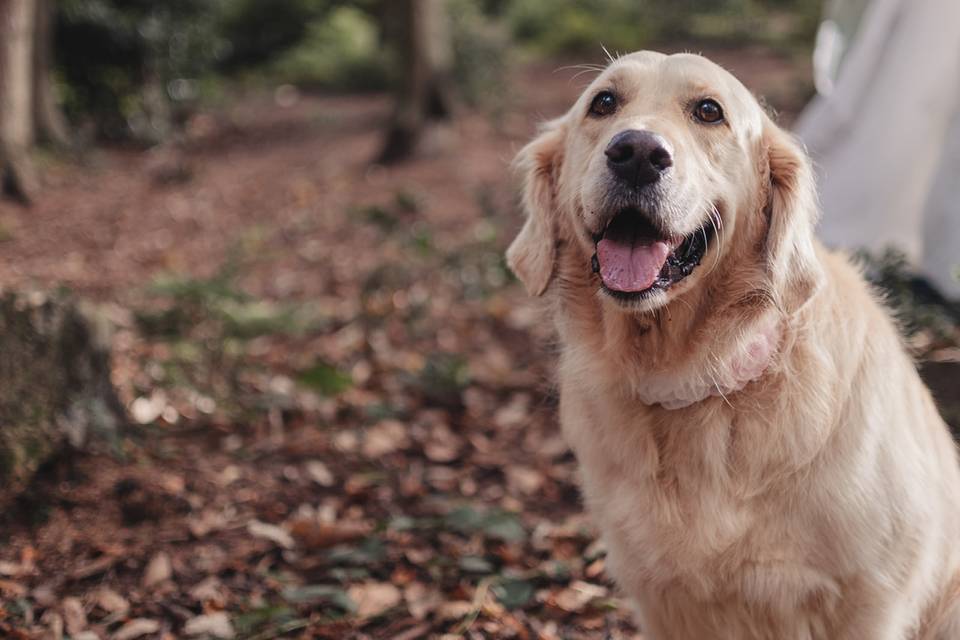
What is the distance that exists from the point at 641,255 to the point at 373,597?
5.06ft

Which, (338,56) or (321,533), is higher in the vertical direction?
(338,56)

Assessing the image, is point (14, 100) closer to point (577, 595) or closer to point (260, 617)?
point (260, 617)

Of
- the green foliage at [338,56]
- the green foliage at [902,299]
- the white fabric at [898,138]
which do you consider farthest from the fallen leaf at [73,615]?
the green foliage at [338,56]

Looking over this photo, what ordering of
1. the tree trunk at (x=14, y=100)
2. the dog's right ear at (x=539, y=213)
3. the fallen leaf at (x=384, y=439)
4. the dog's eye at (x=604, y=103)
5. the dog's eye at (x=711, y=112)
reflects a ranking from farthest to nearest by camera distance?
1. the tree trunk at (x=14, y=100)
2. the fallen leaf at (x=384, y=439)
3. the dog's right ear at (x=539, y=213)
4. the dog's eye at (x=604, y=103)
5. the dog's eye at (x=711, y=112)

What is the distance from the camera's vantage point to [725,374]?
2.32 m

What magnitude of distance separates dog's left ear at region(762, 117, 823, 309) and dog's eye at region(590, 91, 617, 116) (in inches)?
16.1

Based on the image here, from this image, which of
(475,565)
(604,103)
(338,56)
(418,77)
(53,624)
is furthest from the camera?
(338,56)

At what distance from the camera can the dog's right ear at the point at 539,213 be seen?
8.88 feet

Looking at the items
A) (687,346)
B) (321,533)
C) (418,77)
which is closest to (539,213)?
(687,346)

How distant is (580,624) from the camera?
3.12 metres

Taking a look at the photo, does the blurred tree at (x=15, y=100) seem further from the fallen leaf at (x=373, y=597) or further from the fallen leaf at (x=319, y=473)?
the fallen leaf at (x=373, y=597)

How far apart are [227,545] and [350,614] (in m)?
0.64

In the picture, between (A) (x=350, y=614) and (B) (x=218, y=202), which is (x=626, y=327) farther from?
(B) (x=218, y=202)

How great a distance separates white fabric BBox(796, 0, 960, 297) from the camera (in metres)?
4.76
